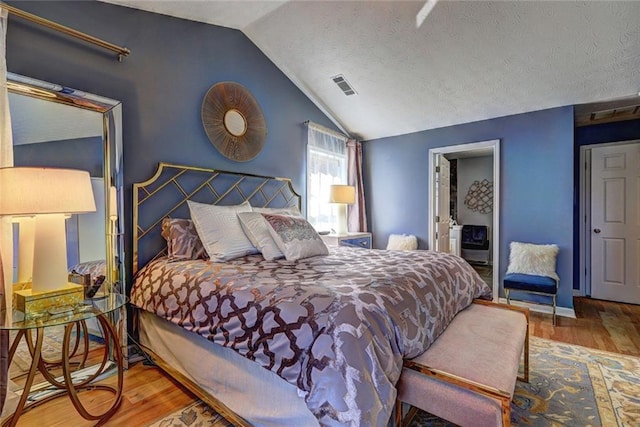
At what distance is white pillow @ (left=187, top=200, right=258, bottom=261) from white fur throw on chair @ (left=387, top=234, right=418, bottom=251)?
8.62 feet

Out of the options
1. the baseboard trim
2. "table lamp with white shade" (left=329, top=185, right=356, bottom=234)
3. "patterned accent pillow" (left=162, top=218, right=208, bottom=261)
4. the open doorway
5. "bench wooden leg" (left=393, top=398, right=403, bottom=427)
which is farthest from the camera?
the open doorway

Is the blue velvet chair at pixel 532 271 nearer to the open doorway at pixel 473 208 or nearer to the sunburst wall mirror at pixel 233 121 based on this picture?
the open doorway at pixel 473 208

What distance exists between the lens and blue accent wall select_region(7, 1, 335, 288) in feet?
6.82

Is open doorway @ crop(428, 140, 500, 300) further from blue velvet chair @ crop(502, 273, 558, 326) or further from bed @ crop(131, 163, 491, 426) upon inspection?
bed @ crop(131, 163, 491, 426)

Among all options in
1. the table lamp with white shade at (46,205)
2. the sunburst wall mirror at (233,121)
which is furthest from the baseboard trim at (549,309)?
the table lamp with white shade at (46,205)

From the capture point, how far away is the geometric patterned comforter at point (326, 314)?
3.83 ft

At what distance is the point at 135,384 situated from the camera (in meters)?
2.11

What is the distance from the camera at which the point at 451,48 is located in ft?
10.1

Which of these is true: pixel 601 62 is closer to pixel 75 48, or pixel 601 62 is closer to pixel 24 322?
pixel 75 48

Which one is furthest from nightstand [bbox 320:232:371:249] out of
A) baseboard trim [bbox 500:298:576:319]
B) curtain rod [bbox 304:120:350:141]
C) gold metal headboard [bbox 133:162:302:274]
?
baseboard trim [bbox 500:298:576:319]

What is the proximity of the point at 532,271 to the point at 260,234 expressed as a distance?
3136 millimetres

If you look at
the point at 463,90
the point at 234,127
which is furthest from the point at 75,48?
the point at 463,90

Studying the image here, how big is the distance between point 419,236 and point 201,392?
3538 millimetres

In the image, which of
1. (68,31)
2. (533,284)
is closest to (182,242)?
(68,31)
